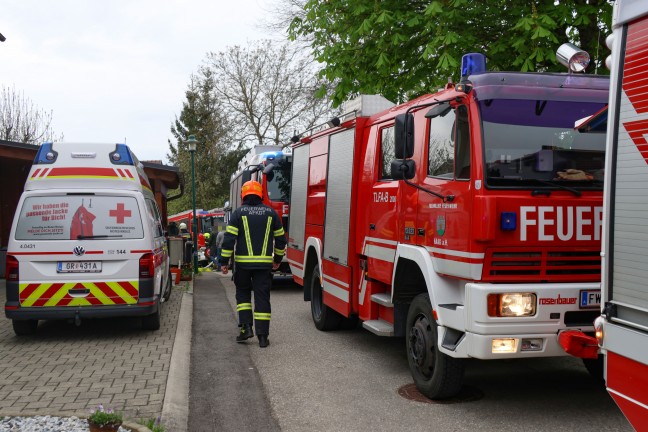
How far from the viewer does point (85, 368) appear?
22.6 feet

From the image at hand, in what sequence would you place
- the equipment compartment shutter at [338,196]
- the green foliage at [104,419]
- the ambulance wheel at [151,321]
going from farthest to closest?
1. the ambulance wheel at [151,321]
2. the equipment compartment shutter at [338,196]
3. the green foliage at [104,419]

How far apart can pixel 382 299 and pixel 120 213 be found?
12.1ft

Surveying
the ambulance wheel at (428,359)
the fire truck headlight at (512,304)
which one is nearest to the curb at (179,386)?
the ambulance wheel at (428,359)

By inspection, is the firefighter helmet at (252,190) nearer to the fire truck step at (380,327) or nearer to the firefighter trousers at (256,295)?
the firefighter trousers at (256,295)

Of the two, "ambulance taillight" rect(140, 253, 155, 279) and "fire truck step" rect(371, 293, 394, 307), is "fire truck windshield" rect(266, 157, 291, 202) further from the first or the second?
"fire truck step" rect(371, 293, 394, 307)

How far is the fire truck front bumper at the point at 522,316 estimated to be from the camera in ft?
16.2

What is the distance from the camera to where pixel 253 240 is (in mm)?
8312

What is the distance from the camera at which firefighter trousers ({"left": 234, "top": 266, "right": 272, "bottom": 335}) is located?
8.31m

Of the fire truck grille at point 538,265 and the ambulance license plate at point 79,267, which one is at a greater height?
the fire truck grille at point 538,265

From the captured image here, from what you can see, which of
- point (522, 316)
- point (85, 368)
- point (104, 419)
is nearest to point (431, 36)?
point (522, 316)

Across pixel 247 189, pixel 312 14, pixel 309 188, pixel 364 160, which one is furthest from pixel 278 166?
pixel 364 160

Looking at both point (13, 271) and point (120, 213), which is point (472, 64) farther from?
point (13, 271)

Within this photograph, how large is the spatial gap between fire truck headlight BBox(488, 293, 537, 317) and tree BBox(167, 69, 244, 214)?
48.7 metres

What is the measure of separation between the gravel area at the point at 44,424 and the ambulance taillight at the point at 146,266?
3.53 metres
